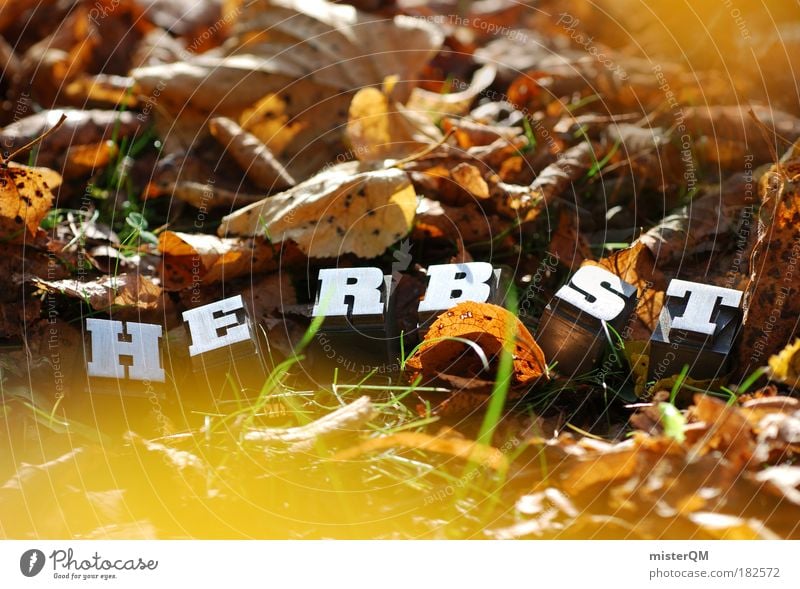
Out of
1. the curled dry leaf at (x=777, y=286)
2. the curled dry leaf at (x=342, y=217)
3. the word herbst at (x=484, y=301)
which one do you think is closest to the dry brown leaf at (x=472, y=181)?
the curled dry leaf at (x=342, y=217)

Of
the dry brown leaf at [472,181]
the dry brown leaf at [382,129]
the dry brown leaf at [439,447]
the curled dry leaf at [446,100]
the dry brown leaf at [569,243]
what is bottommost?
the dry brown leaf at [439,447]

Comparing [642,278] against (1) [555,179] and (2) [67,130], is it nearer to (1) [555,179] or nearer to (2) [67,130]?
(1) [555,179]

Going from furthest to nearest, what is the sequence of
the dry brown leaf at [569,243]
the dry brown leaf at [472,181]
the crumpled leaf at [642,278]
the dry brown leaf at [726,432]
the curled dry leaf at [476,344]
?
1. the dry brown leaf at [472,181]
2. the dry brown leaf at [569,243]
3. the crumpled leaf at [642,278]
4. the curled dry leaf at [476,344]
5. the dry brown leaf at [726,432]

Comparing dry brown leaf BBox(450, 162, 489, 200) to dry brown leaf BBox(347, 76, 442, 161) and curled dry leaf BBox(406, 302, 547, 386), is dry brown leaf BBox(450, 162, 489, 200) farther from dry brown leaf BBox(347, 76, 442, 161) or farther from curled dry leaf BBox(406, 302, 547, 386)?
curled dry leaf BBox(406, 302, 547, 386)

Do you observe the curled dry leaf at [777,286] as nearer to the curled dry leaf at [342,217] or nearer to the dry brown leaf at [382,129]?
the curled dry leaf at [342,217]

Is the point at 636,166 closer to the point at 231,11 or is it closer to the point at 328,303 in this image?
the point at 328,303

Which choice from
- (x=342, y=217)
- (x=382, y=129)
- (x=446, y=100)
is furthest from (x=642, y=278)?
(x=446, y=100)

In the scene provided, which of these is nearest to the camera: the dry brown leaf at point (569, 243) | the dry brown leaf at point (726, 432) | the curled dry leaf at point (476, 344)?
the dry brown leaf at point (726, 432)
